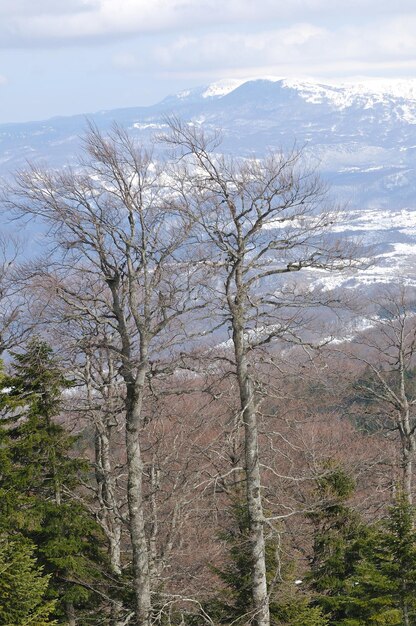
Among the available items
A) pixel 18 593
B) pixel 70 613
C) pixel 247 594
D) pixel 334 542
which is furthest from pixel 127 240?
pixel 334 542

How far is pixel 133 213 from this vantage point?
1205 centimetres

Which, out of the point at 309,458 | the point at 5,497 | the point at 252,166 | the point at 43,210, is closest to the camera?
the point at 43,210

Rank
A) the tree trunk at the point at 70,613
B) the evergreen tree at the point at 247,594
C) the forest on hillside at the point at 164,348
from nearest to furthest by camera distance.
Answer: the forest on hillside at the point at 164,348
the evergreen tree at the point at 247,594
the tree trunk at the point at 70,613

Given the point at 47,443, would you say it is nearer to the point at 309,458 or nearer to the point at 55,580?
the point at 55,580

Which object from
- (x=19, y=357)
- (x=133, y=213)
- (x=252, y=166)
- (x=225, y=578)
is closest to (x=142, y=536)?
(x=225, y=578)

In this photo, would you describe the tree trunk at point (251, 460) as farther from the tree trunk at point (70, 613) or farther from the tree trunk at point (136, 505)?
the tree trunk at point (70, 613)

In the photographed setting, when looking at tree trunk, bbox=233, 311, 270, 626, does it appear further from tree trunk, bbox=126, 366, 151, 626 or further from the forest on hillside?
tree trunk, bbox=126, 366, 151, 626

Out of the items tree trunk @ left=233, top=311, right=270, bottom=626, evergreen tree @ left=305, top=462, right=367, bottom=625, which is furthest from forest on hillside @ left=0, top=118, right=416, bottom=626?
evergreen tree @ left=305, top=462, right=367, bottom=625

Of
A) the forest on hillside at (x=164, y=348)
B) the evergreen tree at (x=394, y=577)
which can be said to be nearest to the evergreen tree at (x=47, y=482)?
the forest on hillside at (x=164, y=348)

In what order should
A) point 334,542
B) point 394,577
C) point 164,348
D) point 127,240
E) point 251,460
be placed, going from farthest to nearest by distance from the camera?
point 334,542 < point 394,577 < point 164,348 < point 251,460 < point 127,240

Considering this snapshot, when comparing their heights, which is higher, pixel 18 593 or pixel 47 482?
pixel 47 482

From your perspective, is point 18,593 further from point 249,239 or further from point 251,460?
point 249,239

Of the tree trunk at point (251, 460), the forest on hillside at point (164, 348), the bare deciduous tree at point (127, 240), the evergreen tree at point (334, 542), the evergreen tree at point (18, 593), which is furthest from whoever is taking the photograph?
the evergreen tree at point (334, 542)

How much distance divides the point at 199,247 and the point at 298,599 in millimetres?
6207
